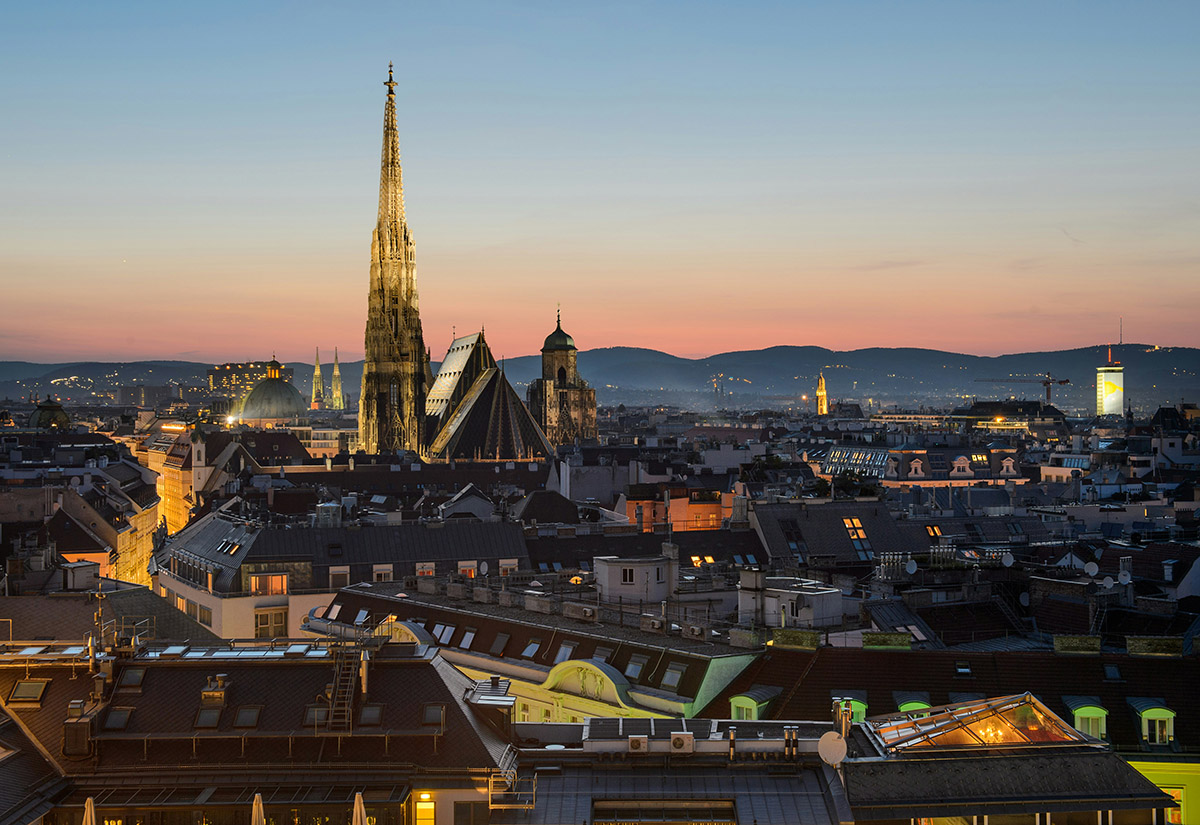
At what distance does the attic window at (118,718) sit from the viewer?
2961cm

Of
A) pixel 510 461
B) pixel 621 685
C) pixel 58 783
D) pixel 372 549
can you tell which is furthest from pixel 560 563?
pixel 510 461

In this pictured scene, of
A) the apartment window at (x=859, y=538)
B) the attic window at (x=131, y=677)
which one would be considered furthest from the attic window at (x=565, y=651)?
the apartment window at (x=859, y=538)

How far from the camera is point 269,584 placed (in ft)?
215

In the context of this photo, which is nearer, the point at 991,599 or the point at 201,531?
the point at 991,599

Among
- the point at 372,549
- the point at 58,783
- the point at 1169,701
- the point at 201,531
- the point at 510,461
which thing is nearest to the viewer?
the point at 58,783

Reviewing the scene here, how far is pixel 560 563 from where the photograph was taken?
72.2m

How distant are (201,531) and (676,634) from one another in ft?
133

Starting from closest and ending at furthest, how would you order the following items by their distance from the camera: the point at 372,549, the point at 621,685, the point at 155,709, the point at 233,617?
the point at 155,709, the point at 621,685, the point at 233,617, the point at 372,549

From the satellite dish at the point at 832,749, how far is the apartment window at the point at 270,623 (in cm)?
4046

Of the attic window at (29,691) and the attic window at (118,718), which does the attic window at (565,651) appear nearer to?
the attic window at (118,718)

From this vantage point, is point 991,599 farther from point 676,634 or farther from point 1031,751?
point 1031,751

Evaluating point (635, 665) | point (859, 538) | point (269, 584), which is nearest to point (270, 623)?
point (269, 584)

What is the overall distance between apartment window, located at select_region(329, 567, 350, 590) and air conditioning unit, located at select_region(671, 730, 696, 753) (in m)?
40.5

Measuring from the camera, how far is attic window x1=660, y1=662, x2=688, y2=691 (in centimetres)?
4069
